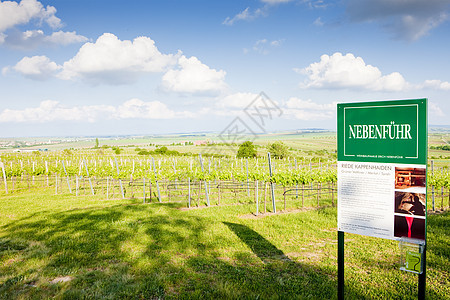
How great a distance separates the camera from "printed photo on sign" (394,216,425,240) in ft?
9.41

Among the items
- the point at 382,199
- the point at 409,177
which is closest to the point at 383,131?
the point at 409,177

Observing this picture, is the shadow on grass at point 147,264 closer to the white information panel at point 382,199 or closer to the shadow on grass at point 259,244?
the shadow on grass at point 259,244

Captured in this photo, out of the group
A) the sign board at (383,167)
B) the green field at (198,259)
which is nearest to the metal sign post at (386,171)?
the sign board at (383,167)

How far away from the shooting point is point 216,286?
4.69 m

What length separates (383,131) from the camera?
10.0ft

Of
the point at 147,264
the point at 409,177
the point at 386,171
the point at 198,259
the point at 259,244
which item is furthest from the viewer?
the point at 259,244

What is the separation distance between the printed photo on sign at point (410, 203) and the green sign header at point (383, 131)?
0.37 meters

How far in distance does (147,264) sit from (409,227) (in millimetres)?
4833

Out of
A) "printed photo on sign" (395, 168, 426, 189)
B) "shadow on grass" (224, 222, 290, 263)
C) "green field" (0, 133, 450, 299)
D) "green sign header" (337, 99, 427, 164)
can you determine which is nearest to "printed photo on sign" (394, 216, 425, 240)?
"printed photo on sign" (395, 168, 426, 189)

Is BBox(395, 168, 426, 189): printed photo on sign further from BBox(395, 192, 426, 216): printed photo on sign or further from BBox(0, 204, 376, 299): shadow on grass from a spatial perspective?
BBox(0, 204, 376, 299): shadow on grass

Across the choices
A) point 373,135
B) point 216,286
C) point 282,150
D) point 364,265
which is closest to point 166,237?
point 216,286

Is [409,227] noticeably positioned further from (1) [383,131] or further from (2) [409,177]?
(1) [383,131]

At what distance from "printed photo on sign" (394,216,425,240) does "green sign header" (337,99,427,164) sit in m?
0.62

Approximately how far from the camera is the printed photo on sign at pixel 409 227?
9.41 ft
